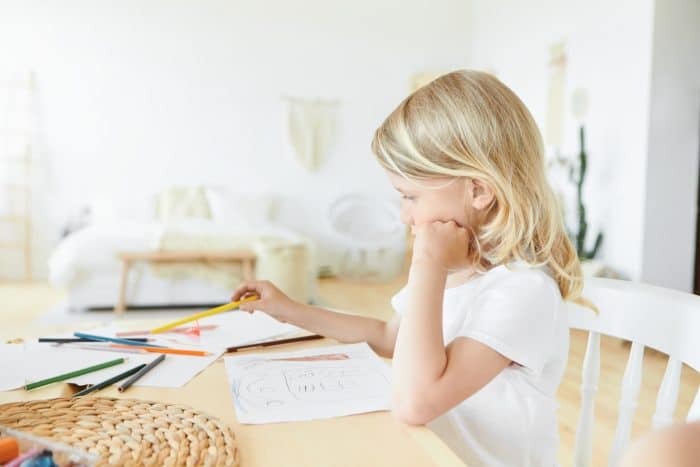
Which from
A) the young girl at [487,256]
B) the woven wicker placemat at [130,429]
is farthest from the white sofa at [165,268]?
the woven wicker placemat at [130,429]

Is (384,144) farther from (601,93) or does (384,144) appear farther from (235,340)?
(601,93)

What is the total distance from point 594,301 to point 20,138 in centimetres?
540

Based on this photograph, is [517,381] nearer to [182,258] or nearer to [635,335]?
[635,335]

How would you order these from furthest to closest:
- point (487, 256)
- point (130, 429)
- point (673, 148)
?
point (673, 148)
point (487, 256)
point (130, 429)

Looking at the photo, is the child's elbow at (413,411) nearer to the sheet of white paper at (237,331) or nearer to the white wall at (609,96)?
the sheet of white paper at (237,331)

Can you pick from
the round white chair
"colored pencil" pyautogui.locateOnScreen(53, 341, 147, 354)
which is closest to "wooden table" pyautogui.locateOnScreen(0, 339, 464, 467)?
"colored pencil" pyautogui.locateOnScreen(53, 341, 147, 354)

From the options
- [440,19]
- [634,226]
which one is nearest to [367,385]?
[634,226]

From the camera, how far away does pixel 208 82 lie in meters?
5.60

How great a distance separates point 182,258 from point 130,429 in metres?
3.42

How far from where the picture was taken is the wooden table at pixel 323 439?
1.78 ft

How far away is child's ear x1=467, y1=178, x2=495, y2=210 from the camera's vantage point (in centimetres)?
80

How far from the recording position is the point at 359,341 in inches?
39.5

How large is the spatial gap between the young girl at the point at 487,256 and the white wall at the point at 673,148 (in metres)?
2.85

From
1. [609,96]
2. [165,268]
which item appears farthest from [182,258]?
[609,96]
